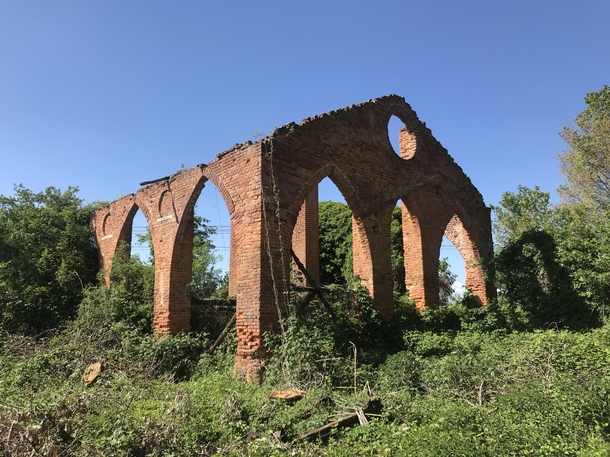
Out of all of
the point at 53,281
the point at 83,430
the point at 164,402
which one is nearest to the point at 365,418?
the point at 164,402

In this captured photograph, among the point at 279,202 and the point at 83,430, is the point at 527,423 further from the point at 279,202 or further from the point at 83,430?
the point at 279,202

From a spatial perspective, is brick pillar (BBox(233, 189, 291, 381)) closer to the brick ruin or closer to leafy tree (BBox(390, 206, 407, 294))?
the brick ruin

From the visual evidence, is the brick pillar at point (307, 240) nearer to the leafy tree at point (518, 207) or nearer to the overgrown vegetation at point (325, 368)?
the overgrown vegetation at point (325, 368)

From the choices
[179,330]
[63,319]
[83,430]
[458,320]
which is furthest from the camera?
[63,319]

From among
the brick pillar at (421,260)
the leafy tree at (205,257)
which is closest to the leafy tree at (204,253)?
the leafy tree at (205,257)

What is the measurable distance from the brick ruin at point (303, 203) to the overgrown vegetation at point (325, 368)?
654mm

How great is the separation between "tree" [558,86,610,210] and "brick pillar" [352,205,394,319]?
11.4 meters

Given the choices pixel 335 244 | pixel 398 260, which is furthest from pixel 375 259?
pixel 335 244

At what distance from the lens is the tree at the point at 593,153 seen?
59.3ft

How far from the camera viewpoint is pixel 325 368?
780 centimetres

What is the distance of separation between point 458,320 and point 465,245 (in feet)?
10.4

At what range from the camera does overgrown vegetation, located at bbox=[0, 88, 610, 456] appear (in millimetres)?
5195

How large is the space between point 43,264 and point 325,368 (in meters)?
12.0

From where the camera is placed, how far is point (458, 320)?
40.4ft
